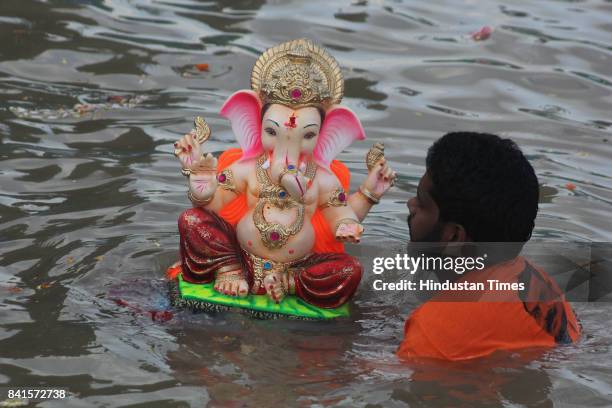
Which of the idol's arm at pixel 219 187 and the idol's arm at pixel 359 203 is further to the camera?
the idol's arm at pixel 359 203

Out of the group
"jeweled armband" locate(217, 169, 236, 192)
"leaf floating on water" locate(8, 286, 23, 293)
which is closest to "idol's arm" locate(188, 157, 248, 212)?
"jeweled armband" locate(217, 169, 236, 192)

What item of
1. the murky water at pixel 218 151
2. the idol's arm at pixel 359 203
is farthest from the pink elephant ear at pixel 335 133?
the murky water at pixel 218 151

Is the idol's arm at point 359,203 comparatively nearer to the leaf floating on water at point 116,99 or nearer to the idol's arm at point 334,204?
the idol's arm at point 334,204

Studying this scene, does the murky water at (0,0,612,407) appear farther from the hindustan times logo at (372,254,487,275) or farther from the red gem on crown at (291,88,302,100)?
the red gem on crown at (291,88,302,100)

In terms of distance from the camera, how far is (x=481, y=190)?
4555 mm

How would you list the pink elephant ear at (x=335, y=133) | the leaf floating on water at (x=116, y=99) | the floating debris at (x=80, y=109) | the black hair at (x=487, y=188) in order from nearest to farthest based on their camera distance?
the black hair at (x=487, y=188) → the pink elephant ear at (x=335, y=133) → the floating debris at (x=80, y=109) → the leaf floating on water at (x=116, y=99)

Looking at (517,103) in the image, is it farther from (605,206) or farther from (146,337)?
(146,337)

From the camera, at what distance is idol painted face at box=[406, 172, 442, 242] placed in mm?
4750

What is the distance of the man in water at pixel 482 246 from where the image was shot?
180 inches

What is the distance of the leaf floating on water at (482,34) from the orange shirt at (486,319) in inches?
232

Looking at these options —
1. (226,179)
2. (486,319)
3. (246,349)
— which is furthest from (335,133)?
(486,319)

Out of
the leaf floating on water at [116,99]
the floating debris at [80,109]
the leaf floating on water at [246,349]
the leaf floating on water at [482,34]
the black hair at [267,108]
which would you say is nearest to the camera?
the leaf floating on water at [246,349]

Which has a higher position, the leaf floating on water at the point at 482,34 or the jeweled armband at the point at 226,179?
the leaf floating on water at the point at 482,34

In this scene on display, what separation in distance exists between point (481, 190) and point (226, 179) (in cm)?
136
